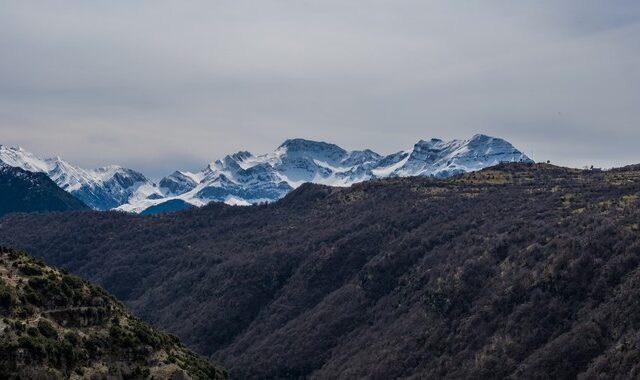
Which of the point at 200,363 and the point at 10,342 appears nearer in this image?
the point at 10,342

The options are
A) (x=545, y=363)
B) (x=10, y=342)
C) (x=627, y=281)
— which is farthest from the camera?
(x=627, y=281)

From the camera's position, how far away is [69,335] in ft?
285

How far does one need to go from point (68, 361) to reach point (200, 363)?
21.6 metres

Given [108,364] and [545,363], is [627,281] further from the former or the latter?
[108,364]

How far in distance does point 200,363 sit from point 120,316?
1123cm

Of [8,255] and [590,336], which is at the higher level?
[8,255]

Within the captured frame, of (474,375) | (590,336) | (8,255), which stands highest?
(8,255)

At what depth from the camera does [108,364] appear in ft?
288

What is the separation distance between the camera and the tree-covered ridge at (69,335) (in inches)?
3167

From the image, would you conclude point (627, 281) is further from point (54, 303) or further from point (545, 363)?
point (54, 303)

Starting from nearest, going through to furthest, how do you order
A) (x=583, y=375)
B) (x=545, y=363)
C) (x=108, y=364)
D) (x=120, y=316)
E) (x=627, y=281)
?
(x=108, y=364) < (x=120, y=316) < (x=583, y=375) < (x=545, y=363) < (x=627, y=281)

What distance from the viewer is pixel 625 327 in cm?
17925

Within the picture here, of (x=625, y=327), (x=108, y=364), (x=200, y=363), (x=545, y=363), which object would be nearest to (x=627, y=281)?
(x=625, y=327)

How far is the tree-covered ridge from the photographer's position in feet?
264
